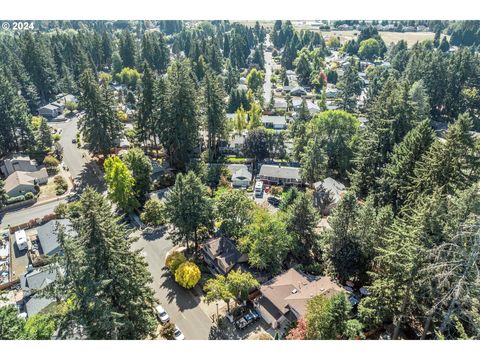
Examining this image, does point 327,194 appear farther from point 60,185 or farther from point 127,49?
point 127,49

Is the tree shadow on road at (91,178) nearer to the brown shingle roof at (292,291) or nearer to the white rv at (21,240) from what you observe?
the white rv at (21,240)

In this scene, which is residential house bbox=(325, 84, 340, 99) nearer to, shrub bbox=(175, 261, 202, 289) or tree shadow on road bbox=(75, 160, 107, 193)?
tree shadow on road bbox=(75, 160, 107, 193)

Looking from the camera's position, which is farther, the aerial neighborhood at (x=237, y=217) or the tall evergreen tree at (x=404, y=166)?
the tall evergreen tree at (x=404, y=166)

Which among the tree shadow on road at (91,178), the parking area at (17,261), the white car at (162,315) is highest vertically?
the tree shadow on road at (91,178)

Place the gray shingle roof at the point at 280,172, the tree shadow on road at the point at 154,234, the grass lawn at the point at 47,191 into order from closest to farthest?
the tree shadow on road at the point at 154,234 < the grass lawn at the point at 47,191 < the gray shingle roof at the point at 280,172

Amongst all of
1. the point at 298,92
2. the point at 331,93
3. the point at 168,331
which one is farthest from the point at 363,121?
the point at 168,331

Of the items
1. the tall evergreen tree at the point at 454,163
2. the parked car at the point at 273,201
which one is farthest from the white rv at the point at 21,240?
the tall evergreen tree at the point at 454,163

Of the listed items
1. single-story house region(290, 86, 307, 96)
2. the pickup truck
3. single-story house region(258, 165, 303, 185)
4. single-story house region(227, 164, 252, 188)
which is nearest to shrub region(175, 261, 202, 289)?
the pickup truck
